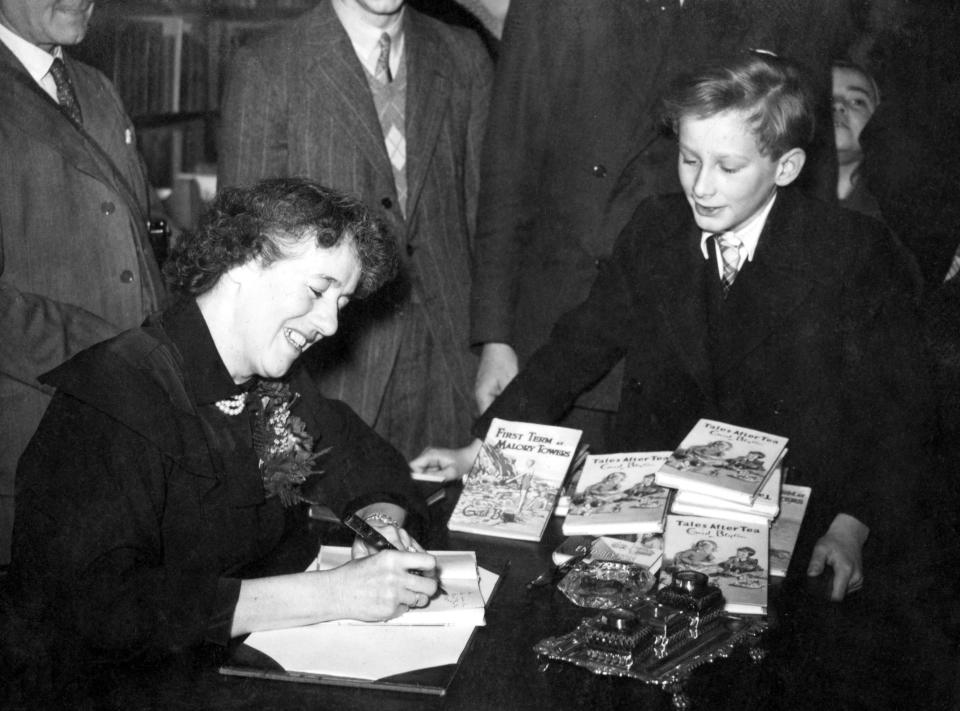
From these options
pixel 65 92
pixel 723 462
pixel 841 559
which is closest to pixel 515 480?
pixel 723 462

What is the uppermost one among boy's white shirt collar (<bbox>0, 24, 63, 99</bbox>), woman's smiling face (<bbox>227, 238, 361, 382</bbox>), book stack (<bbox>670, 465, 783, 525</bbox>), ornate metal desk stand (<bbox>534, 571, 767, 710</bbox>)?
boy's white shirt collar (<bbox>0, 24, 63, 99</bbox>)

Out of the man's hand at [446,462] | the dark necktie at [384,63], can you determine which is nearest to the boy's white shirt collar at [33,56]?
the dark necktie at [384,63]

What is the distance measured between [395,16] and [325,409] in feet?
3.97

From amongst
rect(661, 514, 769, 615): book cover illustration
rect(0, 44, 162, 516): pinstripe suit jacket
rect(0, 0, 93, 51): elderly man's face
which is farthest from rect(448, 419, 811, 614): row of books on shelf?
rect(0, 0, 93, 51): elderly man's face

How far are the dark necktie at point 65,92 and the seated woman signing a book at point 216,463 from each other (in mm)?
708

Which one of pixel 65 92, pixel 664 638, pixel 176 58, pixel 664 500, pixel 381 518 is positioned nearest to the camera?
pixel 664 638

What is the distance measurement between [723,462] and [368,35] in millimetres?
1600

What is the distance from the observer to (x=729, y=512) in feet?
6.35

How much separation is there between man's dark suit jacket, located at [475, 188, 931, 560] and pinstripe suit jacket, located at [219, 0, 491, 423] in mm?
547

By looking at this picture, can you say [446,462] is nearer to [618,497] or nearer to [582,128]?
[618,497]

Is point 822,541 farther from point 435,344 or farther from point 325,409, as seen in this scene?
point 435,344

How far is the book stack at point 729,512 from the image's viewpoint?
70.4 inches

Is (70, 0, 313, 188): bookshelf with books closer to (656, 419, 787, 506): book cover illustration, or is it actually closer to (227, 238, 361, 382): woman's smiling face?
(227, 238, 361, 382): woman's smiling face

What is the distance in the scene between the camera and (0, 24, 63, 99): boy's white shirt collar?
7.74 ft
